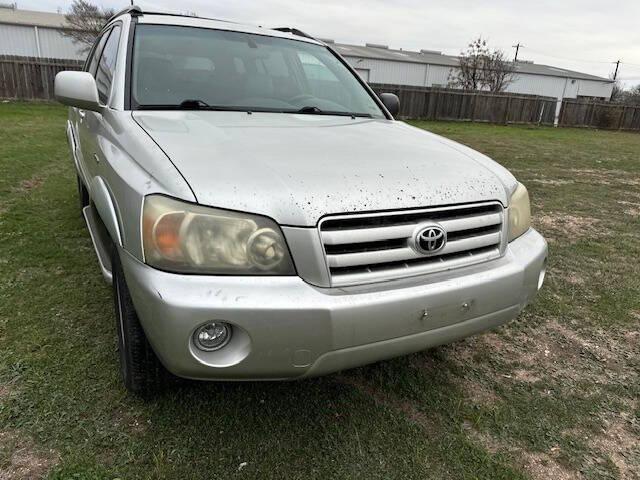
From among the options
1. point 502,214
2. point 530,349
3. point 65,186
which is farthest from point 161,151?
point 65,186

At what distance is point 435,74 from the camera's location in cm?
3603

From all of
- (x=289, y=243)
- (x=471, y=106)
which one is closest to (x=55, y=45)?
(x=471, y=106)

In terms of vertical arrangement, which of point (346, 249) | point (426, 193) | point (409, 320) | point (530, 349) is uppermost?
point (426, 193)

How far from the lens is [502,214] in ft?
6.70

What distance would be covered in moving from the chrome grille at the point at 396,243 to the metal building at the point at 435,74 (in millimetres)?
31310

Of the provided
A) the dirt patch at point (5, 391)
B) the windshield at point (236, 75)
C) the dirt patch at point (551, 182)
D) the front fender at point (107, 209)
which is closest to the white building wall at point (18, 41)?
the dirt patch at point (551, 182)

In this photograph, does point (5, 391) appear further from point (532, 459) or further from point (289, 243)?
point (532, 459)

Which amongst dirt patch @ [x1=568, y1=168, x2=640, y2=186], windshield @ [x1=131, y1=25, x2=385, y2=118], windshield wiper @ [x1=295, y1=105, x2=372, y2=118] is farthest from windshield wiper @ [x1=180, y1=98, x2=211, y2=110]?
dirt patch @ [x1=568, y1=168, x2=640, y2=186]

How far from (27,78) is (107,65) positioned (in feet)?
52.5

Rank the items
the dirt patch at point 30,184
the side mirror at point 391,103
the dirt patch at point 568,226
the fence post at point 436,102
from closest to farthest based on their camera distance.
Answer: the side mirror at point 391,103 → the dirt patch at point 568,226 → the dirt patch at point 30,184 → the fence post at point 436,102

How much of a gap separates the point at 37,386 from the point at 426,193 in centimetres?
190

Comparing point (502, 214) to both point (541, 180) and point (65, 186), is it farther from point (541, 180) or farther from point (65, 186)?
point (541, 180)

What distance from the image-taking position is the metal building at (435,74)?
1353 inches

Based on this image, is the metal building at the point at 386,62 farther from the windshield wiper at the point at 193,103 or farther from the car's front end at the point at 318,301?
the car's front end at the point at 318,301
